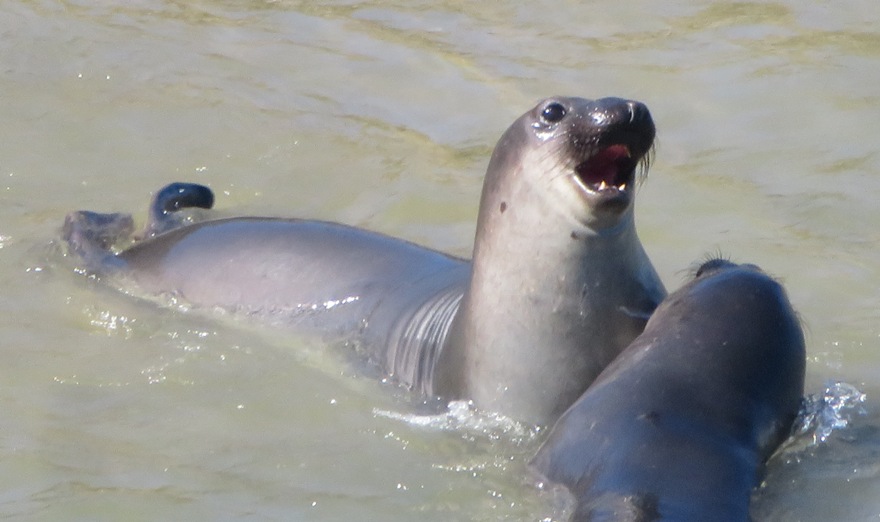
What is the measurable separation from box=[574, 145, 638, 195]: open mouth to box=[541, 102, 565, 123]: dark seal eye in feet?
0.69

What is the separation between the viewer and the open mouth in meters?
5.41

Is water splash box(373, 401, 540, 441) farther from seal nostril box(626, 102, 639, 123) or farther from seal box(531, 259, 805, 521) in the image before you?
seal nostril box(626, 102, 639, 123)

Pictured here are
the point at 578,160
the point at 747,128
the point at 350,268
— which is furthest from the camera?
the point at 747,128

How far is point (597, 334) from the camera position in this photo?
5.46 meters

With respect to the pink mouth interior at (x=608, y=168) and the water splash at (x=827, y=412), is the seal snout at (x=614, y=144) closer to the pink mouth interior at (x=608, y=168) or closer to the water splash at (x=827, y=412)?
the pink mouth interior at (x=608, y=168)

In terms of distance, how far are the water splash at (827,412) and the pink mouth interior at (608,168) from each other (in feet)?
3.38

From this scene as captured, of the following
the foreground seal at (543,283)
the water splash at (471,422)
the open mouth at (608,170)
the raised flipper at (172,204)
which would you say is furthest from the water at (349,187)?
the open mouth at (608,170)

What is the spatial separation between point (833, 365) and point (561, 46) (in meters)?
4.66

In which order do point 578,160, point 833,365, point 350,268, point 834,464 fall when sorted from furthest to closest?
point 350,268 → point 833,365 → point 578,160 → point 834,464

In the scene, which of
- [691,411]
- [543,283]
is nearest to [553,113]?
[543,283]

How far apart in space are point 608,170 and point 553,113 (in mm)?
293

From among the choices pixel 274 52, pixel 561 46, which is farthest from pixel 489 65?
pixel 274 52

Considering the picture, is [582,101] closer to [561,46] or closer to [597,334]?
[597,334]

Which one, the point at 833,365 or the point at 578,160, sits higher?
the point at 578,160
